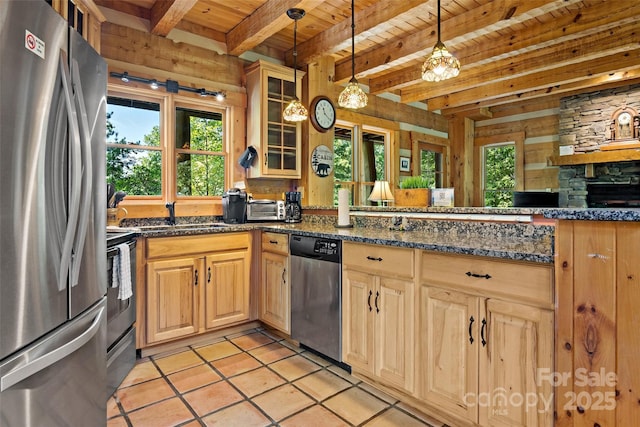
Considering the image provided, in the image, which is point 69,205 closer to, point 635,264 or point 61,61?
point 61,61

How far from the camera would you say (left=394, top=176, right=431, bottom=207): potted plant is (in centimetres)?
339

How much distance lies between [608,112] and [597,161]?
28.5 inches

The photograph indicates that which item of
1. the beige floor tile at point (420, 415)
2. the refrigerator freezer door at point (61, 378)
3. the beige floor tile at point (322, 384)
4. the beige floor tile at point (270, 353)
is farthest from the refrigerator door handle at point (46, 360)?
the beige floor tile at point (420, 415)

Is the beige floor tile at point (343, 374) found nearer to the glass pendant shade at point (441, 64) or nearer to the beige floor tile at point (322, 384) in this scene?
the beige floor tile at point (322, 384)

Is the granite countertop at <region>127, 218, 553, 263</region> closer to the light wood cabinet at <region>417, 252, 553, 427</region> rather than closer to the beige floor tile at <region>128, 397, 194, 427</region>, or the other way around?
the light wood cabinet at <region>417, 252, 553, 427</region>

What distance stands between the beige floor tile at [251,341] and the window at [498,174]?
5.24m

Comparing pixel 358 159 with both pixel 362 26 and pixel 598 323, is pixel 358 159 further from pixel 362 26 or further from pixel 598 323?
pixel 598 323

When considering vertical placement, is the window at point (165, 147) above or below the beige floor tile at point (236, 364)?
above

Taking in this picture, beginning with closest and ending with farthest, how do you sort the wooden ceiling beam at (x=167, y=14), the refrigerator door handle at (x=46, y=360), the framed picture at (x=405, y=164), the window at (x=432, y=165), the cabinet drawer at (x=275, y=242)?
the refrigerator door handle at (x=46, y=360), the wooden ceiling beam at (x=167, y=14), the cabinet drawer at (x=275, y=242), the framed picture at (x=405, y=164), the window at (x=432, y=165)

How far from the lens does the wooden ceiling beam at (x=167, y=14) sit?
277 cm

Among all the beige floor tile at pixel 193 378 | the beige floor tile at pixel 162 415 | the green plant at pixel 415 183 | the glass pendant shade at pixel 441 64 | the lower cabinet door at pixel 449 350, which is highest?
the glass pendant shade at pixel 441 64

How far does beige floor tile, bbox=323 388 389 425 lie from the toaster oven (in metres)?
1.83

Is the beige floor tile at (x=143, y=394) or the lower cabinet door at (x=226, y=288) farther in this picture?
the lower cabinet door at (x=226, y=288)

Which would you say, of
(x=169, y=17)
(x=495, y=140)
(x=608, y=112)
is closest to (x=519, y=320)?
(x=169, y=17)
